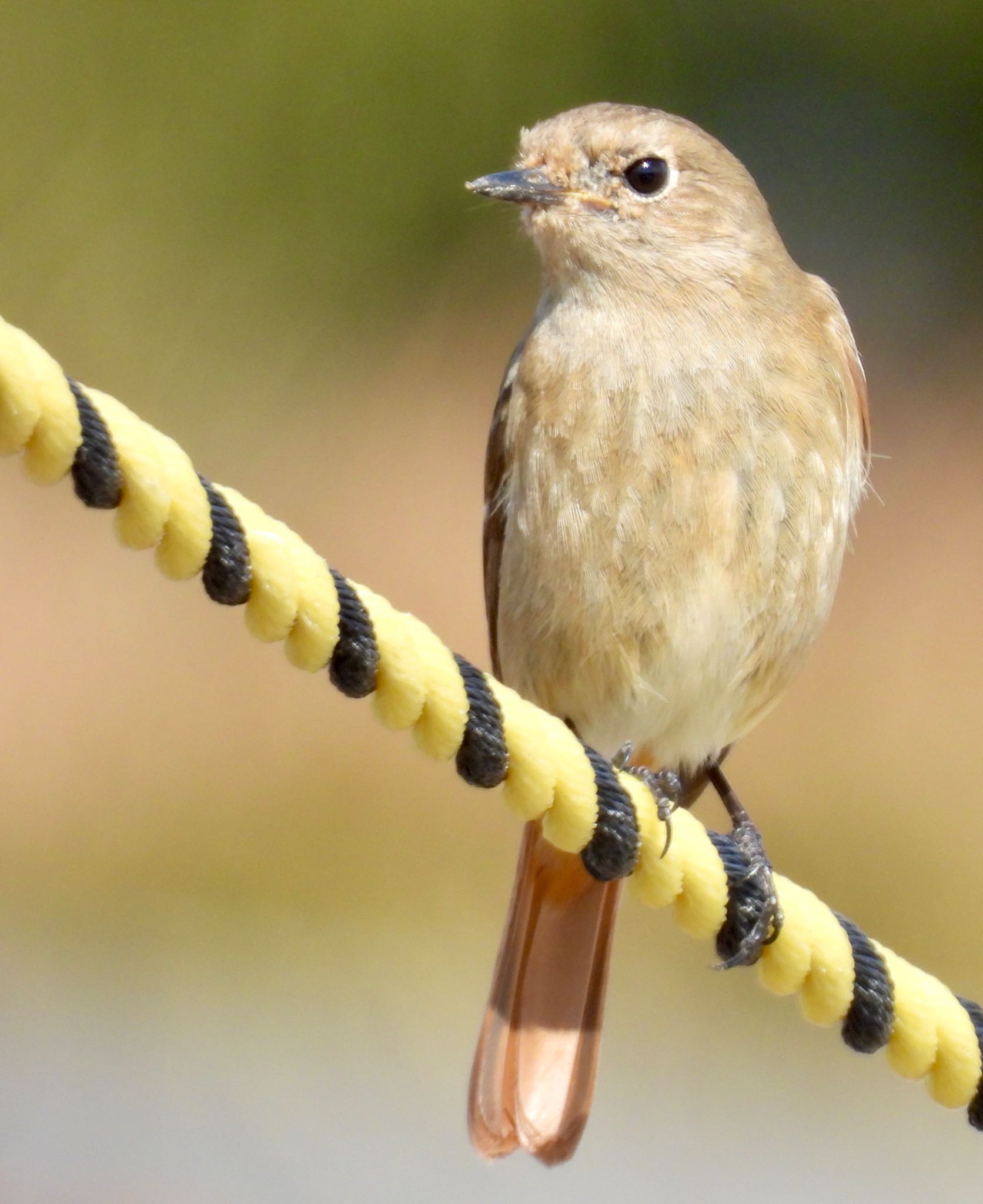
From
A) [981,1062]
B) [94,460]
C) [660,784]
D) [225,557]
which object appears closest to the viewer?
[94,460]

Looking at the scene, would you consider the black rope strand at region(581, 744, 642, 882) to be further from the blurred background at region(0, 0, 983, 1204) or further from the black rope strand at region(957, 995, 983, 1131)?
the blurred background at region(0, 0, 983, 1204)

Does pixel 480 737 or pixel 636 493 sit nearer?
pixel 480 737

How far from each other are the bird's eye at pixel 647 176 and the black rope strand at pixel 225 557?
160 cm

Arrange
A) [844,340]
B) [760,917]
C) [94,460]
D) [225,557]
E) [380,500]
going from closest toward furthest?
[94,460] < [225,557] < [760,917] < [844,340] < [380,500]

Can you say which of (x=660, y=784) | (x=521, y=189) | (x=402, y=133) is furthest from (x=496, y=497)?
(x=402, y=133)

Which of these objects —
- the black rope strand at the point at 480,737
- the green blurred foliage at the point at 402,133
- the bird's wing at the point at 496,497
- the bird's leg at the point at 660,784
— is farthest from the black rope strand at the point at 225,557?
the green blurred foliage at the point at 402,133

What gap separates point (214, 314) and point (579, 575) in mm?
4468

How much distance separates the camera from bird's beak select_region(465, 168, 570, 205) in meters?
2.75

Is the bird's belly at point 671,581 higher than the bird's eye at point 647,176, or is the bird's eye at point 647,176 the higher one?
the bird's eye at point 647,176

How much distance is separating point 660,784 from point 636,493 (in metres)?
0.46

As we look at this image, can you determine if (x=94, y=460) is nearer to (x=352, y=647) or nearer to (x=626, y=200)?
(x=352, y=647)

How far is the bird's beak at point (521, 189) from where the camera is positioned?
9.02 feet

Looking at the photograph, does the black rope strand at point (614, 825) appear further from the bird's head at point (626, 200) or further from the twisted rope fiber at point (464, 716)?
the bird's head at point (626, 200)

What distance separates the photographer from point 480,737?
167 centimetres
